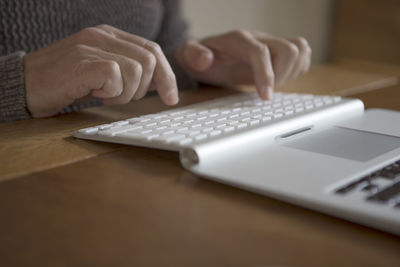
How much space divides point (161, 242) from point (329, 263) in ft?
0.34

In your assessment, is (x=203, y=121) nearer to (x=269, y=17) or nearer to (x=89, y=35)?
(x=89, y=35)

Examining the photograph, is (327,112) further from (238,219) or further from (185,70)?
(185,70)

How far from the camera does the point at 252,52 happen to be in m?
0.75

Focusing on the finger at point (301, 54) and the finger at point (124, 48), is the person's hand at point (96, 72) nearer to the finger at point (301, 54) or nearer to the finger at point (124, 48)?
the finger at point (124, 48)

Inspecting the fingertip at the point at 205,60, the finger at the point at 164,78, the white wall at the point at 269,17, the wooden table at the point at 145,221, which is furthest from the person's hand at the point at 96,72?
the white wall at the point at 269,17

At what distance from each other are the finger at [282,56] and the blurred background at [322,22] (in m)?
0.79

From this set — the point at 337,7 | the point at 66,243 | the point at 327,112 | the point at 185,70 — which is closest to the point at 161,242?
the point at 66,243

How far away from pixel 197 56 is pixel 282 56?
0.18 m

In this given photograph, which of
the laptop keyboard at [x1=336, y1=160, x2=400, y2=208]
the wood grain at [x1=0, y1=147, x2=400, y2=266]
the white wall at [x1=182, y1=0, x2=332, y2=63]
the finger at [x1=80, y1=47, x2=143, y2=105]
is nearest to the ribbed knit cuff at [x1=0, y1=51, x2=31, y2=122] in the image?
Answer: the finger at [x1=80, y1=47, x2=143, y2=105]

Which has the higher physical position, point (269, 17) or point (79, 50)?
point (79, 50)

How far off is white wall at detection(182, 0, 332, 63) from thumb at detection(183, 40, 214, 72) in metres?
0.60

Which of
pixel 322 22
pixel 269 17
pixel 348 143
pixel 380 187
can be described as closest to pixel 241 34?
pixel 348 143

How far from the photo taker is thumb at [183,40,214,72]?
2.78ft

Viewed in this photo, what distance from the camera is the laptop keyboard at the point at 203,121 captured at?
437 millimetres
